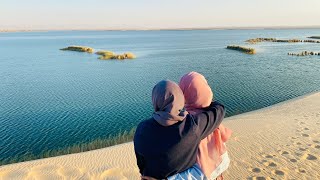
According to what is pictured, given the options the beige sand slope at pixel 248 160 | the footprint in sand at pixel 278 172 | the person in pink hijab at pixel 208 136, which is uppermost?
the person in pink hijab at pixel 208 136

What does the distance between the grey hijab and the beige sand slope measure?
4892 mm

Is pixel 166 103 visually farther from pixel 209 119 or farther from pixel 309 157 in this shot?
pixel 309 157

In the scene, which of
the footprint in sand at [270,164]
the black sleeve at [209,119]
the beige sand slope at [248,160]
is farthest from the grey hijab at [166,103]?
the footprint in sand at [270,164]

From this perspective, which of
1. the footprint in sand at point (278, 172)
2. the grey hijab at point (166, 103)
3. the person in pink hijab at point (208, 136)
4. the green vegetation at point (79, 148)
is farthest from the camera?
the green vegetation at point (79, 148)

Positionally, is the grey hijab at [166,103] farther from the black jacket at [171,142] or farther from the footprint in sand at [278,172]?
the footprint in sand at [278,172]

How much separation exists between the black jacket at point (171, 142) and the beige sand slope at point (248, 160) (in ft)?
14.5

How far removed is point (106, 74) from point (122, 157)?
21.3 m

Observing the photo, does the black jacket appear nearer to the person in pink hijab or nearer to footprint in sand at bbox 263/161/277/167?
the person in pink hijab

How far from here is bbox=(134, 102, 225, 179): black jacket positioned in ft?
10.3

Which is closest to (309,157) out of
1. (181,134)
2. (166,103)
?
(181,134)

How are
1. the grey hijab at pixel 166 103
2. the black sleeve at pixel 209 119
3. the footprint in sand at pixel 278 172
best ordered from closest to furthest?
1. the grey hijab at pixel 166 103
2. the black sleeve at pixel 209 119
3. the footprint in sand at pixel 278 172

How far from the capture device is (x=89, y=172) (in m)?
8.30

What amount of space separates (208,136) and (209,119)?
386 millimetres

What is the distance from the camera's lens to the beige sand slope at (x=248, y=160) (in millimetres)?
7566
